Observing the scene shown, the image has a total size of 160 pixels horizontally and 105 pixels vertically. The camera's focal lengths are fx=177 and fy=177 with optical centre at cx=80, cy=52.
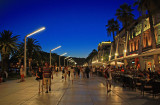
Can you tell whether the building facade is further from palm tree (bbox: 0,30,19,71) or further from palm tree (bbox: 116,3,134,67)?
palm tree (bbox: 0,30,19,71)

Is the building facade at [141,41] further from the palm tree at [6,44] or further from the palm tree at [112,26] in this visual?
the palm tree at [6,44]

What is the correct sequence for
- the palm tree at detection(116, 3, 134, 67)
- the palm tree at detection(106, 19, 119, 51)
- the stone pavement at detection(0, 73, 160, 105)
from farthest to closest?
the palm tree at detection(106, 19, 119, 51), the palm tree at detection(116, 3, 134, 67), the stone pavement at detection(0, 73, 160, 105)

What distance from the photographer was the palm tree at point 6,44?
24.8m

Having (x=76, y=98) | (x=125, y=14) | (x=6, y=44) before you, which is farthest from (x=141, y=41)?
(x=6, y=44)

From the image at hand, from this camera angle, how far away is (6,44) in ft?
82.4

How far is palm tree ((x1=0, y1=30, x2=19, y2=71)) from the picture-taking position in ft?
81.5

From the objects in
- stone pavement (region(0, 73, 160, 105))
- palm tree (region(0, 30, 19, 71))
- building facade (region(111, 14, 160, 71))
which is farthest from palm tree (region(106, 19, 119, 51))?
stone pavement (region(0, 73, 160, 105))

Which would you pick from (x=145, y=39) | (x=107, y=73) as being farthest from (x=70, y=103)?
(x=145, y=39)

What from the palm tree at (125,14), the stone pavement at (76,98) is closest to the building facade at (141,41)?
the palm tree at (125,14)

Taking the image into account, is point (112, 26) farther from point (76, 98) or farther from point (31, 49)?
point (76, 98)

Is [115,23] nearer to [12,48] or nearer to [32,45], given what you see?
[32,45]

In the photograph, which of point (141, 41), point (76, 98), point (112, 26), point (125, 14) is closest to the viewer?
point (76, 98)

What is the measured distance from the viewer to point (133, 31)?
40.8 m

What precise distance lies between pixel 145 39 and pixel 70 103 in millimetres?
29189
